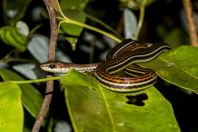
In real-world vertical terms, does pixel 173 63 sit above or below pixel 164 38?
above

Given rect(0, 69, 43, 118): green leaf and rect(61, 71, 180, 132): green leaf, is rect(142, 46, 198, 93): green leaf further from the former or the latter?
rect(0, 69, 43, 118): green leaf

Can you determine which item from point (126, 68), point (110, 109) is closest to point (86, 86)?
point (110, 109)

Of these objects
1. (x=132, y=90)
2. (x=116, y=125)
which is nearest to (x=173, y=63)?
(x=132, y=90)

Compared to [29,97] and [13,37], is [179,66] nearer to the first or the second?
[29,97]

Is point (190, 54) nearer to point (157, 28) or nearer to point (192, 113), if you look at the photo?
point (192, 113)

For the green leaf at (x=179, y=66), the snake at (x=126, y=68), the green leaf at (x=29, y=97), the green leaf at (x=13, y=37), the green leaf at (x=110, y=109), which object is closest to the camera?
the green leaf at (x=110, y=109)

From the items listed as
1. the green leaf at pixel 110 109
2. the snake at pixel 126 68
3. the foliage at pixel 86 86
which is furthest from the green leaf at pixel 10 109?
the snake at pixel 126 68

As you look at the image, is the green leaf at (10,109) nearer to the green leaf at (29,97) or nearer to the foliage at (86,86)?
the foliage at (86,86)
